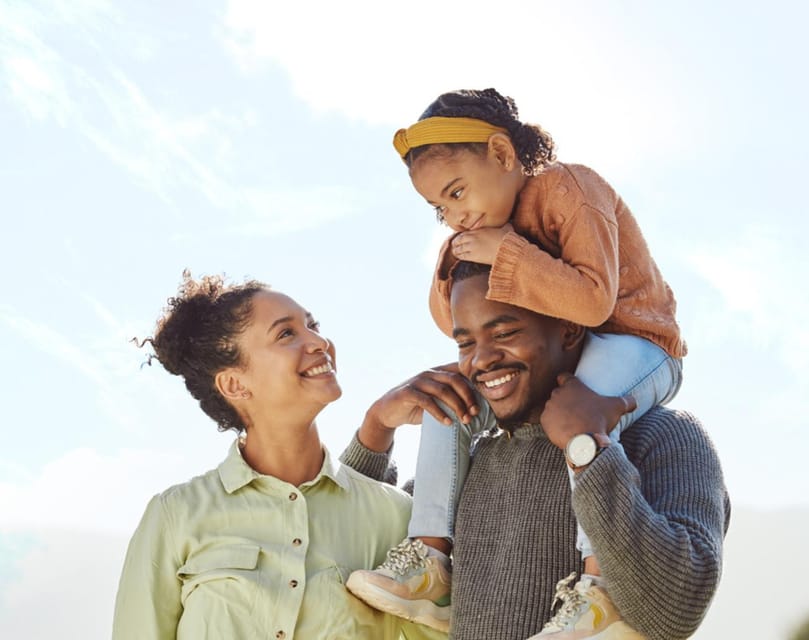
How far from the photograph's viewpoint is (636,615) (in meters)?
3.27

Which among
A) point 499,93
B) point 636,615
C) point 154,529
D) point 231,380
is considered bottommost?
point 636,615

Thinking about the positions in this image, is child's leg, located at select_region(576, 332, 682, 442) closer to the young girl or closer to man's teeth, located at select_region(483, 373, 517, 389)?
the young girl

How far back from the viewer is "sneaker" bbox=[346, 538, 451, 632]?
12.3 feet

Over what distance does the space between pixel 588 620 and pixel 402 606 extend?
74cm

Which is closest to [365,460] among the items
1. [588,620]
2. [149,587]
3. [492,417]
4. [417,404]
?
[417,404]

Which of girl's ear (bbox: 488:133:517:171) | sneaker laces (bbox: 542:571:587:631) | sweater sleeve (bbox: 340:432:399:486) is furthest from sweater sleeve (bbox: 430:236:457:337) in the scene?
sneaker laces (bbox: 542:571:587:631)

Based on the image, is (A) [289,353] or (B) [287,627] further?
(A) [289,353]

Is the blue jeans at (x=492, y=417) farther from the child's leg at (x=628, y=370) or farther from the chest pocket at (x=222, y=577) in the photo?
the chest pocket at (x=222, y=577)

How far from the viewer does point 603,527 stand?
3252 mm

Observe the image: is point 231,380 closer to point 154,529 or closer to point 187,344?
point 187,344

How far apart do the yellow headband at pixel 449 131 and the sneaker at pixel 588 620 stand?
1627 mm

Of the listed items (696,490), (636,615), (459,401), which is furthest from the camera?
(459,401)

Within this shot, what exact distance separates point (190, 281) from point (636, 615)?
219 centimetres

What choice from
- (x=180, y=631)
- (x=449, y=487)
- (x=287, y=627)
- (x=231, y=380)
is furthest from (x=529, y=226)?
(x=180, y=631)
